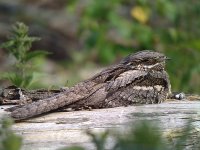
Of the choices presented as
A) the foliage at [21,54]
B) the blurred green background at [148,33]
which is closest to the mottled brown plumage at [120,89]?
the foliage at [21,54]

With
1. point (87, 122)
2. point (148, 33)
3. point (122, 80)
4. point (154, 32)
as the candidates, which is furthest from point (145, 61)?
point (154, 32)

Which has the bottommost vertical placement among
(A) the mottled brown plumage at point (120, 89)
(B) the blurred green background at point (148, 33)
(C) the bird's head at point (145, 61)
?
(A) the mottled brown plumage at point (120, 89)

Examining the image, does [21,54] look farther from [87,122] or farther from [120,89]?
[87,122]

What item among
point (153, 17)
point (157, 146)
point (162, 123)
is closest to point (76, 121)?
point (162, 123)

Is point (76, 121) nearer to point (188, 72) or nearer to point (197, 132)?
point (197, 132)

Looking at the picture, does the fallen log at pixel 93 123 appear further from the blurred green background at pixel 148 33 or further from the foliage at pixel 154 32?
the foliage at pixel 154 32

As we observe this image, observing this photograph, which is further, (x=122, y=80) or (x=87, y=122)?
(x=122, y=80)
